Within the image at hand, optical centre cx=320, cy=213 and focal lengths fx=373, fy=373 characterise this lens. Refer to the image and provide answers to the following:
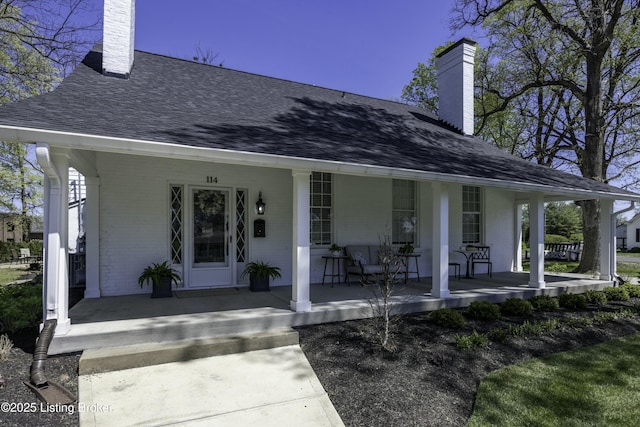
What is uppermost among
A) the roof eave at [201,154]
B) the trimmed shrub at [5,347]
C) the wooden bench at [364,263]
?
the roof eave at [201,154]

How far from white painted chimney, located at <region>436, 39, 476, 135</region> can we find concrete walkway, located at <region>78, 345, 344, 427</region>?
9.08 m

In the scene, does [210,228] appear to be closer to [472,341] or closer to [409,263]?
[409,263]

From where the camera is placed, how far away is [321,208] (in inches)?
328

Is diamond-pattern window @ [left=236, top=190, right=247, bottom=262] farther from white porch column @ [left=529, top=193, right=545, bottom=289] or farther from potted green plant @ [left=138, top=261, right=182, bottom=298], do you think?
white porch column @ [left=529, top=193, right=545, bottom=289]

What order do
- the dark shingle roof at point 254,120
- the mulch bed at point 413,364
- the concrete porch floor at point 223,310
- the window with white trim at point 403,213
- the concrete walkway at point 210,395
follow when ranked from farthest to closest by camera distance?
the window with white trim at point 403,213
the dark shingle roof at point 254,120
the concrete porch floor at point 223,310
the mulch bed at point 413,364
the concrete walkway at point 210,395

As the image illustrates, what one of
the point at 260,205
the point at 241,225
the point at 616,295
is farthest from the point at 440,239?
the point at 616,295

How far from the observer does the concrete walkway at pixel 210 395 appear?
10.9 ft

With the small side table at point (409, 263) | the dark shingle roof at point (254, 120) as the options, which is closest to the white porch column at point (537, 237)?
the dark shingle roof at point (254, 120)

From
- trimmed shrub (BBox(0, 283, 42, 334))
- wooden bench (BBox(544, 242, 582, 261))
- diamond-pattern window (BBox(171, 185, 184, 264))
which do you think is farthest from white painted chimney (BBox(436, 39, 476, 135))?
wooden bench (BBox(544, 242, 582, 261))

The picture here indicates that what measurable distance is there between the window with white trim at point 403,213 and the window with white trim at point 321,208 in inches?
67.2

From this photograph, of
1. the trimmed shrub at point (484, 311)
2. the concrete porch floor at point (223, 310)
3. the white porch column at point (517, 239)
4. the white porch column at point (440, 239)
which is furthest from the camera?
the white porch column at point (517, 239)

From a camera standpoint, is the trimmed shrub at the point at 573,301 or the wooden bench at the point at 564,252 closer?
the trimmed shrub at the point at 573,301

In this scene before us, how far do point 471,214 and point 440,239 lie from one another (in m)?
4.18

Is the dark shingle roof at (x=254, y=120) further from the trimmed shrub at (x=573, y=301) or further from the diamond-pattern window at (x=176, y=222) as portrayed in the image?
the trimmed shrub at (x=573, y=301)
